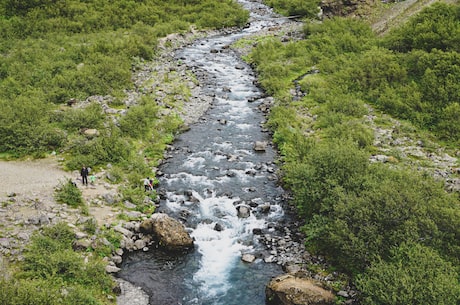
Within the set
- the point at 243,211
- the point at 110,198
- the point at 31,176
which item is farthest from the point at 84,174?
the point at 243,211

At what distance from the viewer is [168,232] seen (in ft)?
58.0

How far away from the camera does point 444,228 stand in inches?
597

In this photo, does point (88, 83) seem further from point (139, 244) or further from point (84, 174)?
point (139, 244)

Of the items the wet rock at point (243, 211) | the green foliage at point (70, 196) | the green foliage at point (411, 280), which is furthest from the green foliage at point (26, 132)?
the green foliage at point (411, 280)

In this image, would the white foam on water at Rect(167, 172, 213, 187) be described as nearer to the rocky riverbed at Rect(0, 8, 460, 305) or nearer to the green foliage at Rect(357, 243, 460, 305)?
the rocky riverbed at Rect(0, 8, 460, 305)

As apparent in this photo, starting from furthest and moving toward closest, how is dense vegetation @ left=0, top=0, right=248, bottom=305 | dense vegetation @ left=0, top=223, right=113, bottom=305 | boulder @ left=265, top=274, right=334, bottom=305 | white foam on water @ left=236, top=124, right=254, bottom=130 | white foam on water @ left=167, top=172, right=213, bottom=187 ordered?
white foam on water @ left=236, top=124, right=254, bottom=130
white foam on water @ left=167, top=172, right=213, bottom=187
dense vegetation @ left=0, top=0, right=248, bottom=305
boulder @ left=265, top=274, right=334, bottom=305
dense vegetation @ left=0, top=223, right=113, bottom=305

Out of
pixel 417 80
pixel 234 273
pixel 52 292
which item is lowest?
pixel 234 273

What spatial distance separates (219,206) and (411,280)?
10111mm

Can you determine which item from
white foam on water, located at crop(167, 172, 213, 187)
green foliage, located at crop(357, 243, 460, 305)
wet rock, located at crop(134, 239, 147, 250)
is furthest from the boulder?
white foam on water, located at crop(167, 172, 213, 187)

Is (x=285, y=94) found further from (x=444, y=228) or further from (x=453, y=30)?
(x=444, y=228)

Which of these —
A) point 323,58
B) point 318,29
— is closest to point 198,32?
point 318,29

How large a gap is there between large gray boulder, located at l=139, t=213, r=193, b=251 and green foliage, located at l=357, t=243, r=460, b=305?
7657 millimetres

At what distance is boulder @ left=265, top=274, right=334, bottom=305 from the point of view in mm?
14188

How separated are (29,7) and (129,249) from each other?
42477mm
